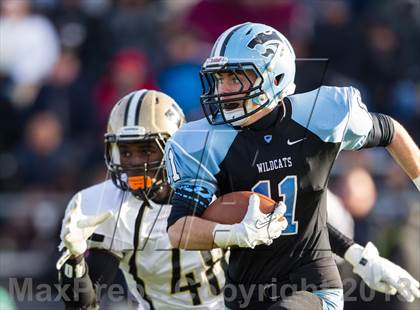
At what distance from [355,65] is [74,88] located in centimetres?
259

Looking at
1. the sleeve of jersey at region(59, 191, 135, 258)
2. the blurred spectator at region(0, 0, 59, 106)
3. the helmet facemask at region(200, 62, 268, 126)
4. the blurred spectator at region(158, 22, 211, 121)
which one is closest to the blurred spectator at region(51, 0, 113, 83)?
the blurred spectator at region(0, 0, 59, 106)

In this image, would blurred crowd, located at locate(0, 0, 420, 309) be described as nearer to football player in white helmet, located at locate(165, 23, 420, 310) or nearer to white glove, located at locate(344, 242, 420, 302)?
white glove, located at locate(344, 242, 420, 302)

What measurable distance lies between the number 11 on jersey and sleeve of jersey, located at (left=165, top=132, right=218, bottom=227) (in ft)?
0.73

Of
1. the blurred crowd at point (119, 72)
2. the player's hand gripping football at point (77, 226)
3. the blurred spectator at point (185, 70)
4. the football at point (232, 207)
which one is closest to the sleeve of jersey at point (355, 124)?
the football at point (232, 207)

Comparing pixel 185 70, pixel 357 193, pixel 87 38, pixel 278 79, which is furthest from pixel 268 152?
pixel 87 38

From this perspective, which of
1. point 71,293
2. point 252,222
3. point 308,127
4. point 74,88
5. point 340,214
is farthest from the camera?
point 74,88

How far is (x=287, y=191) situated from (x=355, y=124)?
49 centimetres

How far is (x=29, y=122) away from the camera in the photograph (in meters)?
9.70

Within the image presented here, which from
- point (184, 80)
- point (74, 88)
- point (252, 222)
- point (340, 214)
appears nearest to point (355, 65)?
point (184, 80)

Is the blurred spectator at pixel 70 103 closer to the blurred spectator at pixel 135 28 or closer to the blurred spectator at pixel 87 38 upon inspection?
the blurred spectator at pixel 87 38

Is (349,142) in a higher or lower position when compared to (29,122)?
higher

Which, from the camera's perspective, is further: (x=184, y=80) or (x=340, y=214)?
(x=184, y=80)

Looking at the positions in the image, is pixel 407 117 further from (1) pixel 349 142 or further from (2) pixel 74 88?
(1) pixel 349 142

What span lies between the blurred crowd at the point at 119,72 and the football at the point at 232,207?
11.7ft
